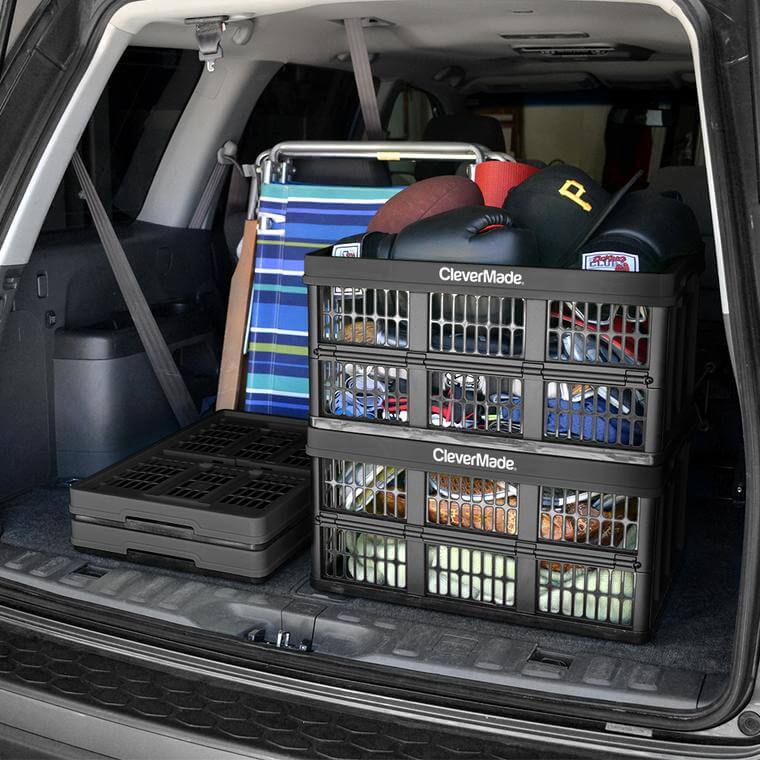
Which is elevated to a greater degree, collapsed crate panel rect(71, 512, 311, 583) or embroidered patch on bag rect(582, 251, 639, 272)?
embroidered patch on bag rect(582, 251, 639, 272)

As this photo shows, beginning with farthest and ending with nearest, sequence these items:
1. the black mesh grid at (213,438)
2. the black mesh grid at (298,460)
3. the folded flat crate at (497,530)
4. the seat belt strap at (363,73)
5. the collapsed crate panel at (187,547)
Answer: the seat belt strap at (363,73) → the black mesh grid at (213,438) → the black mesh grid at (298,460) → the collapsed crate panel at (187,547) → the folded flat crate at (497,530)

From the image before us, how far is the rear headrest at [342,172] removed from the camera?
282 cm

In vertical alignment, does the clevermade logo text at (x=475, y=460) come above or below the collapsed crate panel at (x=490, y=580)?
above

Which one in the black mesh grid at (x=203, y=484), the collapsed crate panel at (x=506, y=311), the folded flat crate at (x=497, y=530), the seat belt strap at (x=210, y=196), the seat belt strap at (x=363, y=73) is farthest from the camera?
the seat belt strap at (x=210, y=196)

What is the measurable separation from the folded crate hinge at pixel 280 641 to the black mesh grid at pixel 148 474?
48 centimetres

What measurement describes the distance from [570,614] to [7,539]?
1291mm

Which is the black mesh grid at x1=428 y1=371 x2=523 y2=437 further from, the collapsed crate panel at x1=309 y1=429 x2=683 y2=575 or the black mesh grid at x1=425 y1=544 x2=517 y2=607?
the black mesh grid at x1=425 y1=544 x2=517 y2=607

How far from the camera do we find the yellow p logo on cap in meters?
1.84

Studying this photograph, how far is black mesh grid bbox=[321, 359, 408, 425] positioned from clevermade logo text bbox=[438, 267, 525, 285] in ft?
0.66

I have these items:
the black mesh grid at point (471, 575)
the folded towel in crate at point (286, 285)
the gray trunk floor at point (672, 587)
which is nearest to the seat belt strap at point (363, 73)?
the folded towel in crate at point (286, 285)

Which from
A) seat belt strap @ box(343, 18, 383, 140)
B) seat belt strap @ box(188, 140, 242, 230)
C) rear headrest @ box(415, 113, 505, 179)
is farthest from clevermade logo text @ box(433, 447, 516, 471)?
rear headrest @ box(415, 113, 505, 179)

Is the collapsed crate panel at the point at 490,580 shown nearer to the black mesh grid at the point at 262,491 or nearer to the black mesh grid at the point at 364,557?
the black mesh grid at the point at 364,557

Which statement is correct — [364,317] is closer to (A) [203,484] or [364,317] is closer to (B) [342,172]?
(A) [203,484]

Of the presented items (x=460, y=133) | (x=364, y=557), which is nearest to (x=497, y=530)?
(x=364, y=557)
